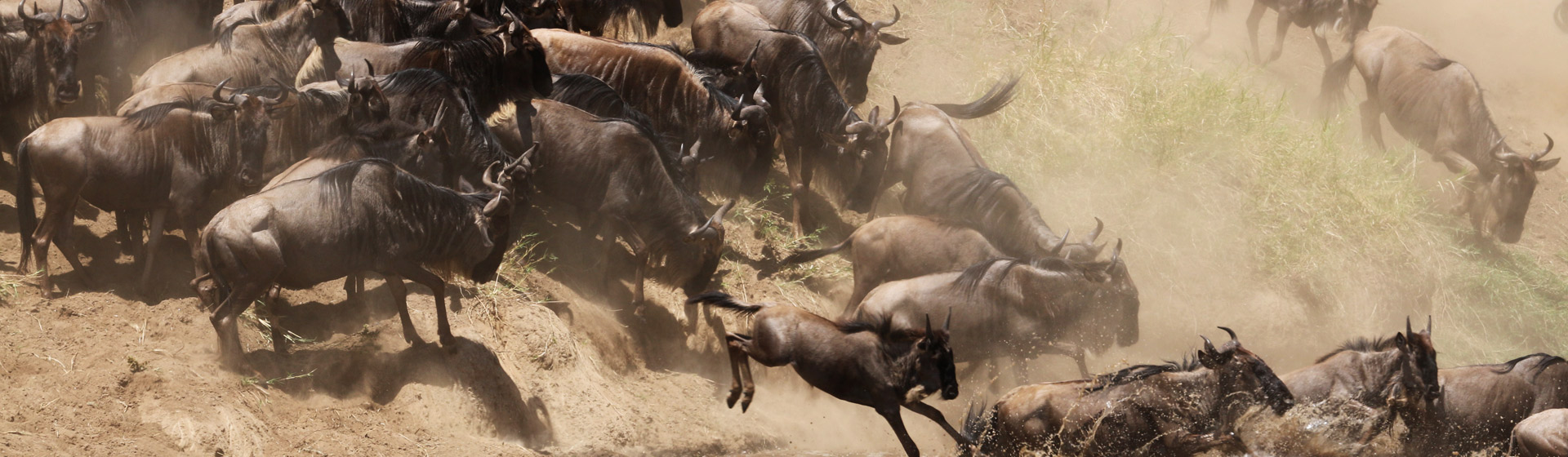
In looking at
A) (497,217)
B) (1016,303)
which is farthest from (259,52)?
(1016,303)

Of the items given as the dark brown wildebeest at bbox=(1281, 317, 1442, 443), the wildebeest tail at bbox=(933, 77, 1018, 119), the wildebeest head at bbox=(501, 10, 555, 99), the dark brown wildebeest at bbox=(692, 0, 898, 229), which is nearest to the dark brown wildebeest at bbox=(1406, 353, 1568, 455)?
the dark brown wildebeest at bbox=(1281, 317, 1442, 443)

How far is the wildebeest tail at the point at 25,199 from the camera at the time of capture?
5.56 meters

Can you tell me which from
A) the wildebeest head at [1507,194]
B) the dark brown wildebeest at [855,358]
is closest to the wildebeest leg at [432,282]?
the dark brown wildebeest at [855,358]

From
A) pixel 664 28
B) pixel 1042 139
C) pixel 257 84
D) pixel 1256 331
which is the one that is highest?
pixel 257 84

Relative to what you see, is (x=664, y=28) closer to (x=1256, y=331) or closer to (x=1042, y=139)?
(x=1042, y=139)

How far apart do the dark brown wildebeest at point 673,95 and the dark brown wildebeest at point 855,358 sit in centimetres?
247

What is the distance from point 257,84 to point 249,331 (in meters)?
2.01

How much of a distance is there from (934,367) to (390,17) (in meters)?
4.74

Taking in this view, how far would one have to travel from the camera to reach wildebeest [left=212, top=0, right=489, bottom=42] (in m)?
7.47

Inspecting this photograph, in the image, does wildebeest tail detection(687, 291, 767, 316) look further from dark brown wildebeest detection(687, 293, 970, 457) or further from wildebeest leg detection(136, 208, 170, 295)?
A: wildebeest leg detection(136, 208, 170, 295)

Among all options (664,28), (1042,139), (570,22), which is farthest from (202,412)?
(1042,139)

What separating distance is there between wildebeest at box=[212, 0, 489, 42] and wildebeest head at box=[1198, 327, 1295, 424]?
5454 millimetres

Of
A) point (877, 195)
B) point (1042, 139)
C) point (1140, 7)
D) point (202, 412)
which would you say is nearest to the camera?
point (202, 412)

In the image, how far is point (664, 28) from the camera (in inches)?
419
